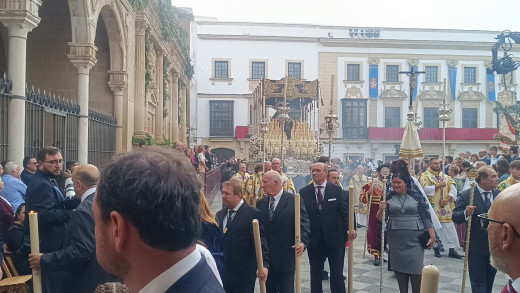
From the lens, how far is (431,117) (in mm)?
40594

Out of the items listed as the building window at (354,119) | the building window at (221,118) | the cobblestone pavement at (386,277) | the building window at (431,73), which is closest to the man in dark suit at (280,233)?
the cobblestone pavement at (386,277)

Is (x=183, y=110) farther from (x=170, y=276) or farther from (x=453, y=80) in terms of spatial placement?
(x=170, y=276)

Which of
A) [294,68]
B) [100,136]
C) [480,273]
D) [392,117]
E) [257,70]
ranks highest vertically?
[294,68]

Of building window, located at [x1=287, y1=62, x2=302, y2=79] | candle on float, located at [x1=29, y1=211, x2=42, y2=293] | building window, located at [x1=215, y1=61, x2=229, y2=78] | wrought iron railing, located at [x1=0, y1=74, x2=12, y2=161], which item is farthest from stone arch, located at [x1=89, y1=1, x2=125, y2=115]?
building window, located at [x1=287, y1=62, x2=302, y2=79]

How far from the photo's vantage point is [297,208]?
15.0 feet

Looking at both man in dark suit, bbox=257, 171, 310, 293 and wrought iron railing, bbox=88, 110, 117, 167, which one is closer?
man in dark suit, bbox=257, 171, 310, 293

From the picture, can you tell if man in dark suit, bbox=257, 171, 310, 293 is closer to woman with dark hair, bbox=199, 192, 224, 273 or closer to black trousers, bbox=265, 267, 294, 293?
black trousers, bbox=265, 267, 294, 293

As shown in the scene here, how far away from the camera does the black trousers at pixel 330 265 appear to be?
602cm

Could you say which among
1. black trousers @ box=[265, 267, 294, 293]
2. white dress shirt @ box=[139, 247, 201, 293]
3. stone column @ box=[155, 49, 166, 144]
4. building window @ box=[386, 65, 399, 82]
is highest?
building window @ box=[386, 65, 399, 82]

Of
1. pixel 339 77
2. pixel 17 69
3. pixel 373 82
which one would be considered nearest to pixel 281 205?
pixel 17 69

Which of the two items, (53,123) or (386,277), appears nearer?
(386,277)

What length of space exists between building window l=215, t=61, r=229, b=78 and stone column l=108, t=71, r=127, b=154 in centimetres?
2497

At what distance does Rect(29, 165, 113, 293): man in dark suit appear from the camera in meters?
3.42

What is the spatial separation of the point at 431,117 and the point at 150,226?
42.1 m
